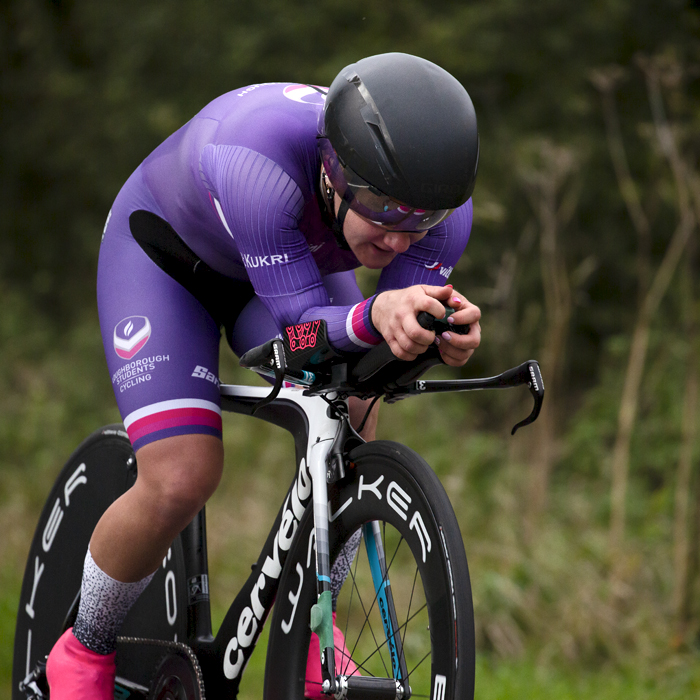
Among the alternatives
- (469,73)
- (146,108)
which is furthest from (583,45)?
(146,108)

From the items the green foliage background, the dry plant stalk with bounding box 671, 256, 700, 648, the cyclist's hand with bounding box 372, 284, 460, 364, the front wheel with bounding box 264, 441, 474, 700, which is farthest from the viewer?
the green foliage background

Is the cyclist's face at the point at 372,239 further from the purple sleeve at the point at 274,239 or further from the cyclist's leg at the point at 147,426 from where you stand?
the cyclist's leg at the point at 147,426

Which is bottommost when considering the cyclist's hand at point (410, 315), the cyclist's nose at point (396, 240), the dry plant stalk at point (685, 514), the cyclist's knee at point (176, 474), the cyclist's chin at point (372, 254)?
the dry plant stalk at point (685, 514)

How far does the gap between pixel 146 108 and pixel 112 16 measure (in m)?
1.26

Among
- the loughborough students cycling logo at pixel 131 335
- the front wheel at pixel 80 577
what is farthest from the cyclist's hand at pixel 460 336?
the front wheel at pixel 80 577

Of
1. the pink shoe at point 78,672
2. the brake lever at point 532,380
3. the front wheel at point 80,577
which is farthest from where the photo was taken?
the front wheel at point 80,577

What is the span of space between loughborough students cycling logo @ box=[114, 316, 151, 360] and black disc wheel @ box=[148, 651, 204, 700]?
879mm

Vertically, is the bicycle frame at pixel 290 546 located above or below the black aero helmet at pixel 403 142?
below

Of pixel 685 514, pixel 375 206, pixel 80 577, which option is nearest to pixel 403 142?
pixel 375 206

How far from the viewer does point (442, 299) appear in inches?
73.7

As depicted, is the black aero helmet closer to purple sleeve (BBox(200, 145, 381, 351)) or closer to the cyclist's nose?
the cyclist's nose

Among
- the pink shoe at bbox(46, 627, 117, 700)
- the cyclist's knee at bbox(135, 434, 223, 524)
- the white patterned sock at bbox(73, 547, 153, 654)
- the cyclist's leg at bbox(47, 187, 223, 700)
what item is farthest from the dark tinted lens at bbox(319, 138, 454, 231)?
the pink shoe at bbox(46, 627, 117, 700)

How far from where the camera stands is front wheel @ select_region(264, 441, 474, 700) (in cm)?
197

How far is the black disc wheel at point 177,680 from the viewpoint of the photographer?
257cm
